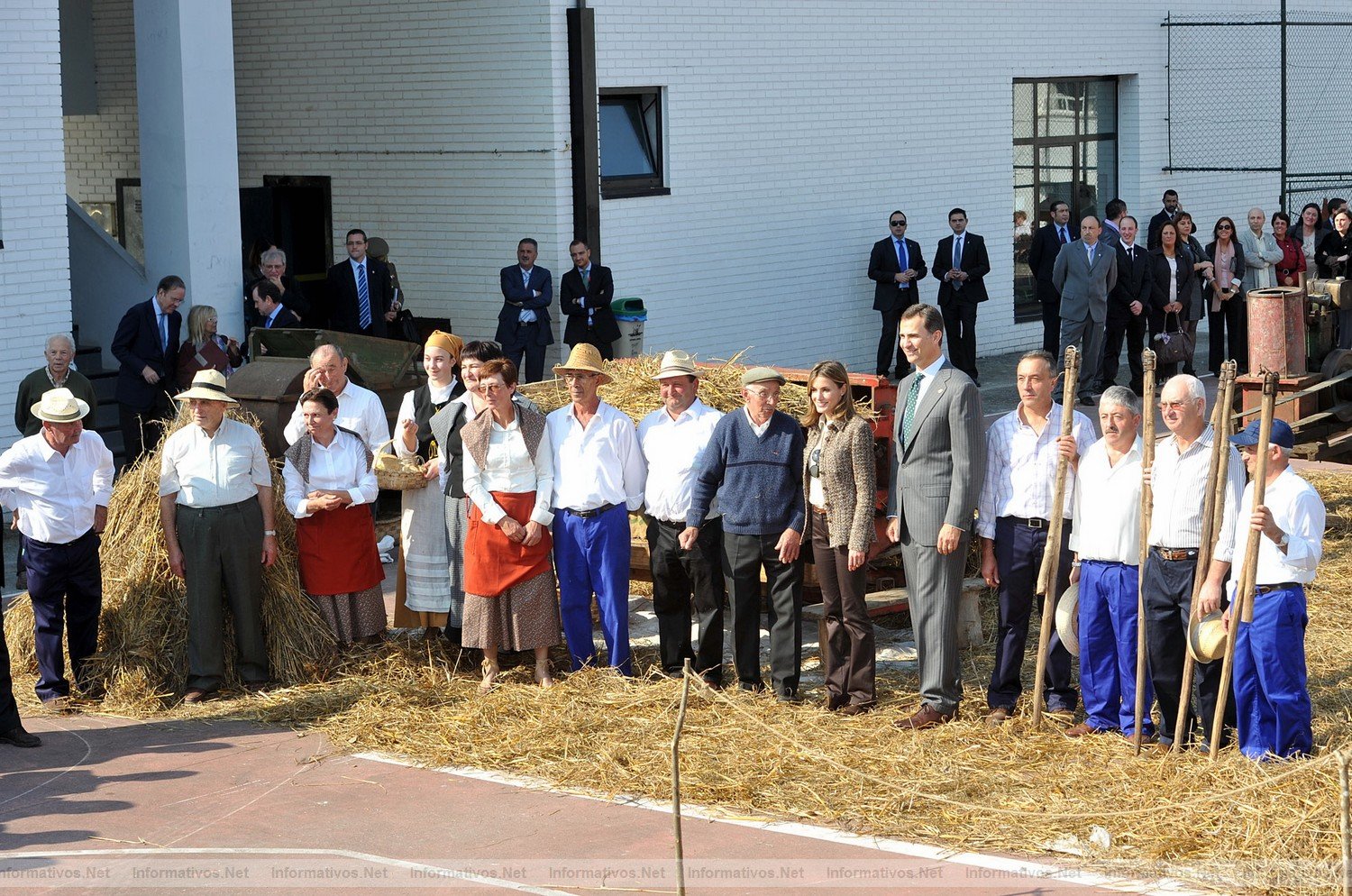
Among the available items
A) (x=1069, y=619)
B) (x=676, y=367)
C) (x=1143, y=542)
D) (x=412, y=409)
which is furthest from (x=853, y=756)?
(x=412, y=409)

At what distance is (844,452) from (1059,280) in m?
9.95

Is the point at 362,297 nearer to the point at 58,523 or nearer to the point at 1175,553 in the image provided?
the point at 58,523

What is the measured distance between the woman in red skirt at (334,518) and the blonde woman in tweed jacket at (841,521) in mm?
2328

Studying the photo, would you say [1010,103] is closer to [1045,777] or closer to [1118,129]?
[1118,129]

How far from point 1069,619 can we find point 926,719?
0.80 metres

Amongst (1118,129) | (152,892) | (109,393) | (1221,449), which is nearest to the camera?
(152,892)

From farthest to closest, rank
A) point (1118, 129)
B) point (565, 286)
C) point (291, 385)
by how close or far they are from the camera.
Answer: point (1118, 129)
point (565, 286)
point (291, 385)

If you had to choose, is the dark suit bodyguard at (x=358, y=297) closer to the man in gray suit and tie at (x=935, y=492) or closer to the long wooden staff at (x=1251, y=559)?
the man in gray suit and tie at (x=935, y=492)

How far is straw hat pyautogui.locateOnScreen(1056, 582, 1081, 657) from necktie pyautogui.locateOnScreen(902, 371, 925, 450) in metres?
1.00

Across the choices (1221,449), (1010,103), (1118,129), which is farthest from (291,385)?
(1118,129)

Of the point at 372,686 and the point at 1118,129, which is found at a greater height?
the point at 1118,129

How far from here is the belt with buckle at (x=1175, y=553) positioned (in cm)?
719

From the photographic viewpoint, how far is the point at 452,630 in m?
9.20

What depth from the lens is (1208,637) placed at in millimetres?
7016
